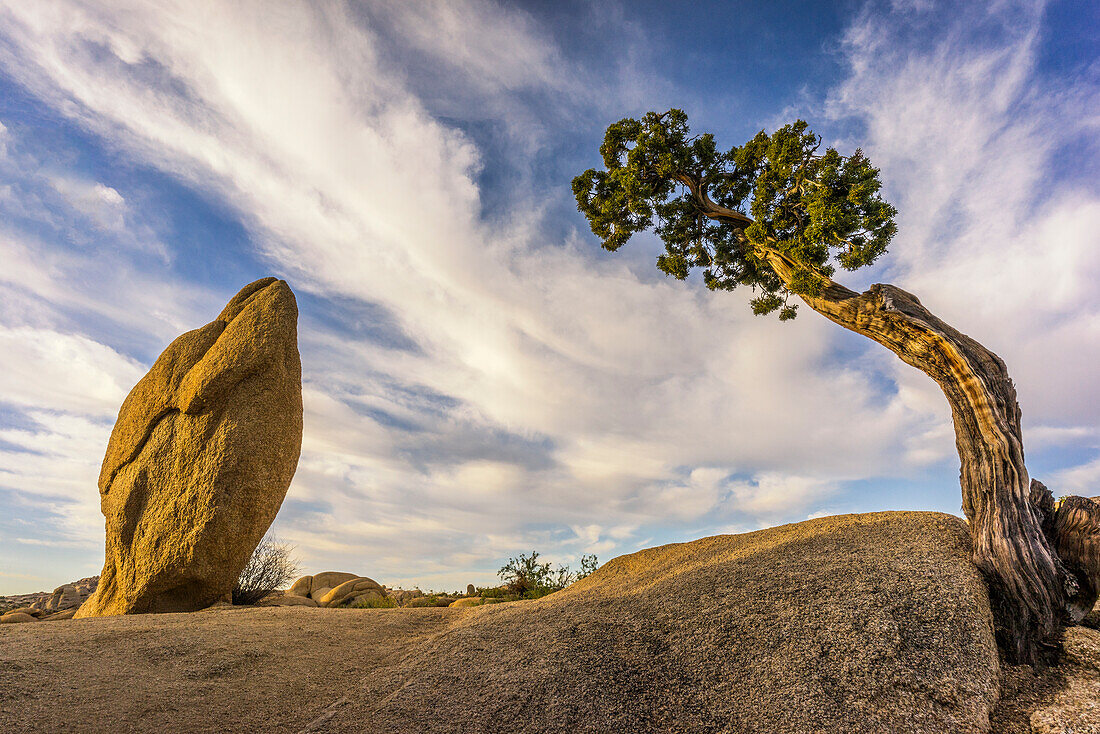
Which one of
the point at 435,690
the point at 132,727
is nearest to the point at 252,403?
the point at 132,727

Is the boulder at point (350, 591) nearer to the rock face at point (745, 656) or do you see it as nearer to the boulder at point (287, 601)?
the boulder at point (287, 601)

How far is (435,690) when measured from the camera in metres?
5.67

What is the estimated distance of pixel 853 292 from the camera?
8.98m

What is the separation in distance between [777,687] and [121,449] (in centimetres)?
1345

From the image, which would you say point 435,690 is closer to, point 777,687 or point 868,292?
point 777,687

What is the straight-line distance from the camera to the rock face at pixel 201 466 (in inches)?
405

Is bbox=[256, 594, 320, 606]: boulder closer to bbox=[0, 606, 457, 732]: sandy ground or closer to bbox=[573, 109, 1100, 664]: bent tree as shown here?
bbox=[0, 606, 457, 732]: sandy ground

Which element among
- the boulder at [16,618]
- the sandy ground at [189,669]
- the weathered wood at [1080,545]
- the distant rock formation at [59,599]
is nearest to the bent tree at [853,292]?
the weathered wood at [1080,545]

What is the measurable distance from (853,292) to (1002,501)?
371 centimetres

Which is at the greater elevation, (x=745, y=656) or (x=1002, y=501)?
(x=1002, y=501)

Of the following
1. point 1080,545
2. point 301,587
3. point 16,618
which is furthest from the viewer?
point 301,587

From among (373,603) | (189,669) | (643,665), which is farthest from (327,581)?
(643,665)

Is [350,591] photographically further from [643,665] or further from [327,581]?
[643,665]

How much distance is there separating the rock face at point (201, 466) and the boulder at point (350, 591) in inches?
137
